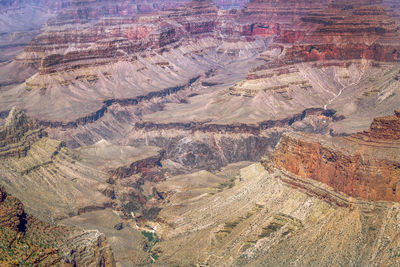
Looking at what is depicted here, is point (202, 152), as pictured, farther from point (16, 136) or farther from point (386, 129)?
point (386, 129)

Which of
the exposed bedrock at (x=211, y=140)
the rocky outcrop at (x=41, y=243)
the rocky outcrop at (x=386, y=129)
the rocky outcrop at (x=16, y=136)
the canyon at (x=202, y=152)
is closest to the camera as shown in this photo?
the rocky outcrop at (x=41, y=243)

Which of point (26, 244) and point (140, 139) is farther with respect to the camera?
point (140, 139)

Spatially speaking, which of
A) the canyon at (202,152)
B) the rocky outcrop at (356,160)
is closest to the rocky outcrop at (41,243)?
the canyon at (202,152)

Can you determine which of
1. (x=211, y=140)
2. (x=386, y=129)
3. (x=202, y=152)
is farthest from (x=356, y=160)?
(x=211, y=140)

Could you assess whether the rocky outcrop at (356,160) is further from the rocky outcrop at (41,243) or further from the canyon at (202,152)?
the rocky outcrop at (41,243)

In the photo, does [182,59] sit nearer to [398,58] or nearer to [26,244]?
[398,58]

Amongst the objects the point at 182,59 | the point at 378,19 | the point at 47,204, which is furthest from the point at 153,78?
the point at 47,204
